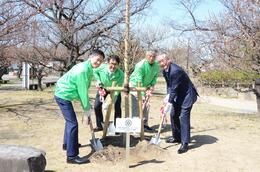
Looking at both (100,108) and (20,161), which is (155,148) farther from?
(20,161)

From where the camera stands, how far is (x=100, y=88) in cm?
619

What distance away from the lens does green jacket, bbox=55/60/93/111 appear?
4641 millimetres

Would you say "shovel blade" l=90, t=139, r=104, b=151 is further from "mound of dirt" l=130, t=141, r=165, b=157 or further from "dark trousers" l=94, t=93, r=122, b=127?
"dark trousers" l=94, t=93, r=122, b=127

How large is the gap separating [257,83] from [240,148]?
16.5 ft

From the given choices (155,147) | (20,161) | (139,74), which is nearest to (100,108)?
(139,74)

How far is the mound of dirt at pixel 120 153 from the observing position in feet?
16.2

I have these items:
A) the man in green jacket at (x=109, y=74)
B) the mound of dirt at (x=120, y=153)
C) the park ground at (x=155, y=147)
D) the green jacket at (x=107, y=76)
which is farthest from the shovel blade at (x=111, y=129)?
the green jacket at (x=107, y=76)

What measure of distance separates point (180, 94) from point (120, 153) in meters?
1.34

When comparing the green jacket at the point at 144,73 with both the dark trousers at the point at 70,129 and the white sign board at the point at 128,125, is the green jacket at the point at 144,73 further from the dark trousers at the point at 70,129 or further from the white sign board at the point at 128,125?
the dark trousers at the point at 70,129

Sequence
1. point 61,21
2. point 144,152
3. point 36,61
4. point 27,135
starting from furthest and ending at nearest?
point 36,61 < point 61,21 < point 27,135 < point 144,152

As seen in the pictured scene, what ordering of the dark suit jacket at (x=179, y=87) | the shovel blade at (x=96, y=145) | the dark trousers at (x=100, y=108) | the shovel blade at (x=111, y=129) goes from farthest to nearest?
the dark trousers at (x=100, y=108) → the shovel blade at (x=111, y=129) → the dark suit jacket at (x=179, y=87) → the shovel blade at (x=96, y=145)

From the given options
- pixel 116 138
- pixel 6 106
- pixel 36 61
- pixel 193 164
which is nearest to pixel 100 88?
pixel 116 138

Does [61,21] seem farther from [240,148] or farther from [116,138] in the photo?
[240,148]

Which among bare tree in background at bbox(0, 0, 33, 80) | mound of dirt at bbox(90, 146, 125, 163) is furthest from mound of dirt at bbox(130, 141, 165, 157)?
bare tree in background at bbox(0, 0, 33, 80)
